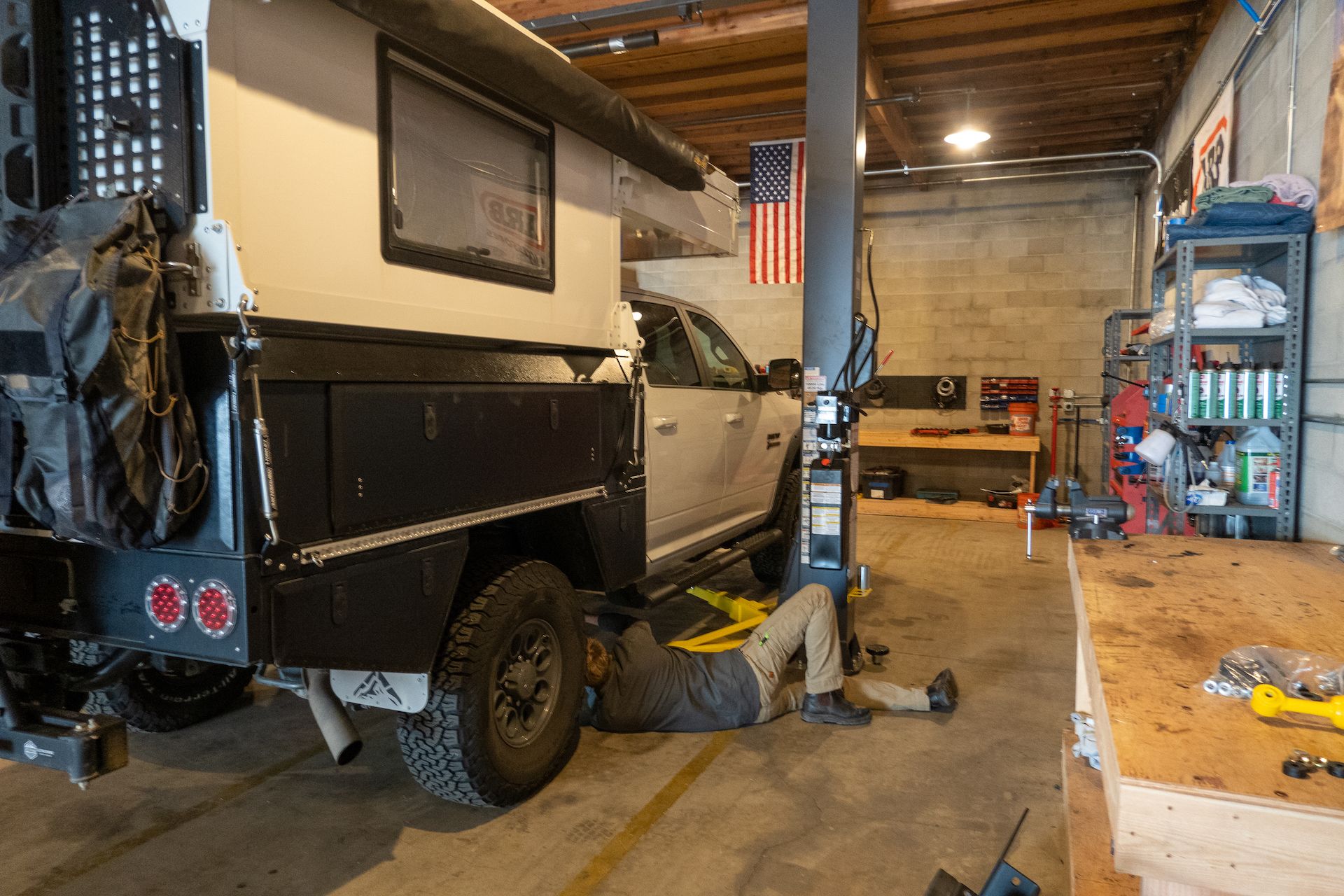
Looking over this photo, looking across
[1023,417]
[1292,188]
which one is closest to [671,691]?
[1292,188]

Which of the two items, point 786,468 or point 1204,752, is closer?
point 1204,752

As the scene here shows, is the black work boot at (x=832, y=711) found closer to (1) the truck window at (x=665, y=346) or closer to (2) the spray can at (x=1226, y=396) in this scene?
(1) the truck window at (x=665, y=346)

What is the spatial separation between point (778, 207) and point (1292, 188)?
4203mm

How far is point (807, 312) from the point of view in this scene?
13.9 feet

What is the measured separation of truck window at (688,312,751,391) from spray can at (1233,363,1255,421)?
2.40 meters

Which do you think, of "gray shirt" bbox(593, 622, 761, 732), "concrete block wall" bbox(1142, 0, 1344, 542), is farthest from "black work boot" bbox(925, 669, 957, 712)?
"concrete block wall" bbox(1142, 0, 1344, 542)

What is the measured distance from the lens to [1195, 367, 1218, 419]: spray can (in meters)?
3.39

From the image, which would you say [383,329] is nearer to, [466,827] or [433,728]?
[433,728]

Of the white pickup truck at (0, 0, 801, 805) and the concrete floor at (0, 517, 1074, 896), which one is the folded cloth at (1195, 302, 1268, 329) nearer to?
the concrete floor at (0, 517, 1074, 896)

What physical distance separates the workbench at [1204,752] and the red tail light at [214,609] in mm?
1743

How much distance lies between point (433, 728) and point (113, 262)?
1.53 m

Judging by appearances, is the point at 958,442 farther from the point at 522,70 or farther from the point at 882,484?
the point at 522,70

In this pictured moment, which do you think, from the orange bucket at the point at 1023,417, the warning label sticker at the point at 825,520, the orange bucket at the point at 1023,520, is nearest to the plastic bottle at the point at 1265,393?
the warning label sticker at the point at 825,520

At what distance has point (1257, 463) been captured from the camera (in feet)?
11.1
